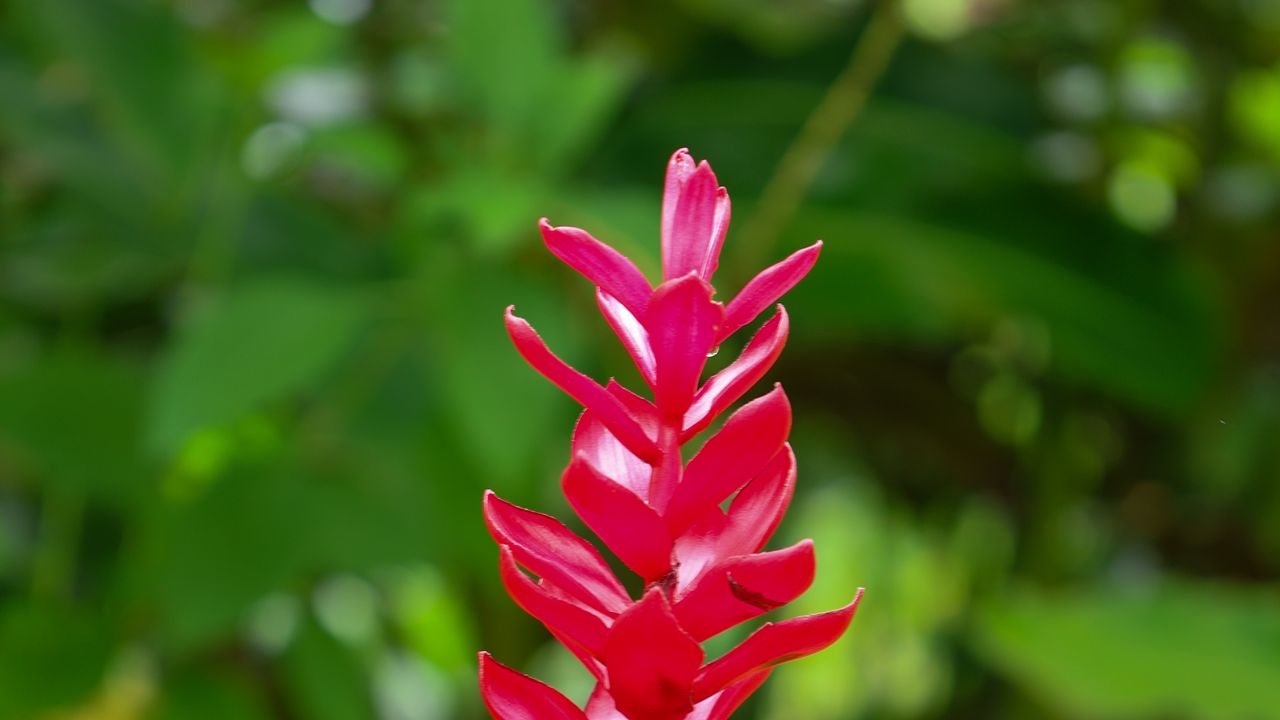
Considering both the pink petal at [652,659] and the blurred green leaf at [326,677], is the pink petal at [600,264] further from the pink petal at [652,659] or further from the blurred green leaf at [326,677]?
the blurred green leaf at [326,677]

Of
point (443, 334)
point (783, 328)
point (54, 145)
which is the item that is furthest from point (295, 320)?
point (783, 328)

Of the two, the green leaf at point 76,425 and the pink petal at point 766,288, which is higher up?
the pink petal at point 766,288

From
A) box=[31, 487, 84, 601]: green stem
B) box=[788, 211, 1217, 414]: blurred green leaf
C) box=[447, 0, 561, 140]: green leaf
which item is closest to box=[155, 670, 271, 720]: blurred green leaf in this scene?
box=[31, 487, 84, 601]: green stem

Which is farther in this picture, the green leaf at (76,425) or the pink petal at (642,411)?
the green leaf at (76,425)

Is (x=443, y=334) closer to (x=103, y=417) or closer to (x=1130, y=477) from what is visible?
(x=103, y=417)

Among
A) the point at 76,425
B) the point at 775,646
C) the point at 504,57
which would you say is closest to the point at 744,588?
the point at 775,646

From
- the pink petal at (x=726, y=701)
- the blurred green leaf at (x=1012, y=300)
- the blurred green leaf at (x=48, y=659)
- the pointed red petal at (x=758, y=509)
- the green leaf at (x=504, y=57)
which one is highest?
the pointed red petal at (x=758, y=509)

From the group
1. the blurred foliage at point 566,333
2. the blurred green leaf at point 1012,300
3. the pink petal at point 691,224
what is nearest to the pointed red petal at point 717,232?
the pink petal at point 691,224

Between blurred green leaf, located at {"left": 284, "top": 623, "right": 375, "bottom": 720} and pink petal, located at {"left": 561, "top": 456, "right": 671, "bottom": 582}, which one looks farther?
blurred green leaf, located at {"left": 284, "top": 623, "right": 375, "bottom": 720}

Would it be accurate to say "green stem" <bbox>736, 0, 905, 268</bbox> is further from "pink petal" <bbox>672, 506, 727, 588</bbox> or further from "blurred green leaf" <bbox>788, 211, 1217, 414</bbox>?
"pink petal" <bbox>672, 506, 727, 588</bbox>
